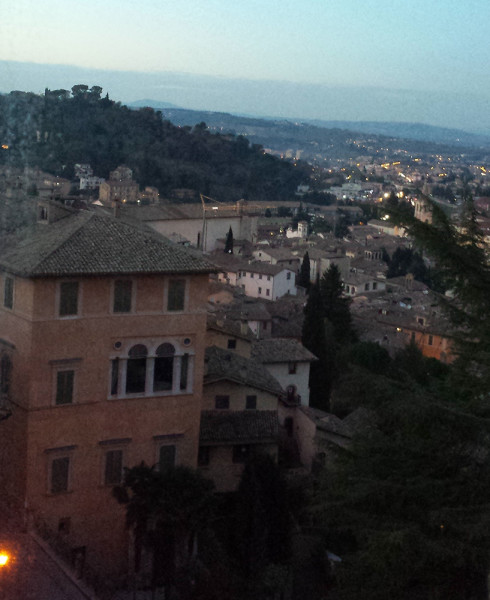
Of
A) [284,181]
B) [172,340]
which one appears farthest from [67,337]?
[284,181]

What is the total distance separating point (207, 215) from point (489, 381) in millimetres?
27552

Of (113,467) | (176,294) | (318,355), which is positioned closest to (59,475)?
(113,467)

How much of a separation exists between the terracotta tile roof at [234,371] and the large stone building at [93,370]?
102 cm

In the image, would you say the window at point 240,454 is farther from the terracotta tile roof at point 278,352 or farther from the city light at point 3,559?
the city light at point 3,559

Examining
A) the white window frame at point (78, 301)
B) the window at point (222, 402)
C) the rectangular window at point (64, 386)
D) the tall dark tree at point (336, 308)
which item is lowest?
the tall dark tree at point (336, 308)

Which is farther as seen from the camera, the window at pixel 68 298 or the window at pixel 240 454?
the window at pixel 240 454

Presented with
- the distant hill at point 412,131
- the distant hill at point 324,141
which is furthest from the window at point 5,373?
the distant hill at point 412,131

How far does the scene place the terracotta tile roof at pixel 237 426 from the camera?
7.25m

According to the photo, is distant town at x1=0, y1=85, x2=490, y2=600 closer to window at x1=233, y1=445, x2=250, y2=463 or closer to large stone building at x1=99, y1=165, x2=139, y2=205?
window at x1=233, y1=445, x2=250, y2=463

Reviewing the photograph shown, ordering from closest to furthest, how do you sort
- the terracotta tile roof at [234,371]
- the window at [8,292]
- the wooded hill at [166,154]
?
the window at [8,292], the terracotta tile roof at [234,371], the wooded hill at [166,154]

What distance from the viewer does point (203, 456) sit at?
7199mm

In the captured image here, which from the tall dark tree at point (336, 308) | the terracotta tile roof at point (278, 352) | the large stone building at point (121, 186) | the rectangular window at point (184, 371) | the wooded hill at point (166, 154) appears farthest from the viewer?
the wooded hill at point (166, 154)

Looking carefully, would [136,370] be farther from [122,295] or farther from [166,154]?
[166,154]

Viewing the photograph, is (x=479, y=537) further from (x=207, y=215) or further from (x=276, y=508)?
(x=207, y=215)
